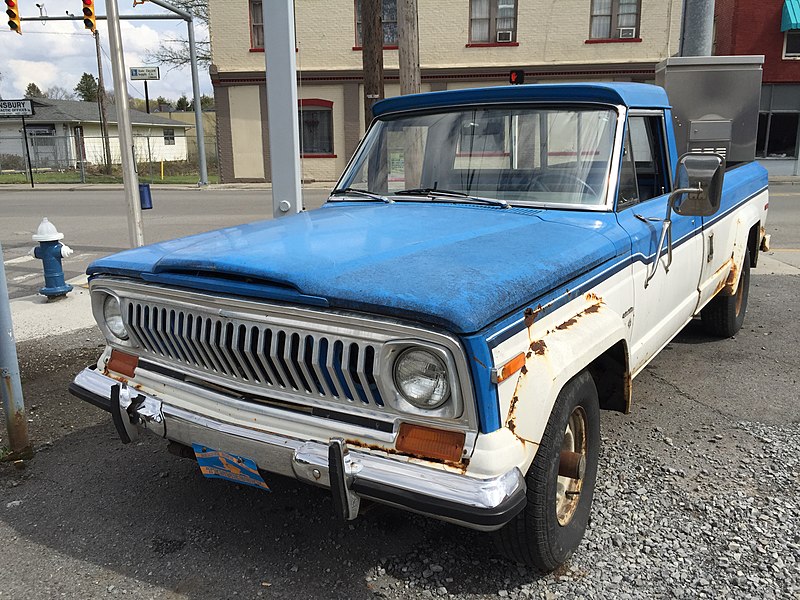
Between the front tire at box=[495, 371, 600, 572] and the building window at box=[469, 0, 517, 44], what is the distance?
24.2 metres

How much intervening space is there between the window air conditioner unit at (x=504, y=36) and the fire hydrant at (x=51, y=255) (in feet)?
68.3

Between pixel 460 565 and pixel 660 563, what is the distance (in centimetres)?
81

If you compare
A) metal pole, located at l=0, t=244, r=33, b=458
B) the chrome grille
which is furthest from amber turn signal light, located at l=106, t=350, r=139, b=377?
metal pole, located at l=0, t=244, r=33, b=458

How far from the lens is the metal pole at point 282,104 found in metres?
5.87

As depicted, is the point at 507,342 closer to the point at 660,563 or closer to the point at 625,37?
the point at 660,563

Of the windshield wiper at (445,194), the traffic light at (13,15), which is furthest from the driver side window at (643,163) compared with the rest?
the traffic light at (13,15)

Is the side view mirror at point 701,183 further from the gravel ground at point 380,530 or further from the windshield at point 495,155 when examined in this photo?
the gravel ground at point 380,530

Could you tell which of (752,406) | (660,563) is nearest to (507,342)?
(660,563)

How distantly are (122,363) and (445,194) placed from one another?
1.87 meters

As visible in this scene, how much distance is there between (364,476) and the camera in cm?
236

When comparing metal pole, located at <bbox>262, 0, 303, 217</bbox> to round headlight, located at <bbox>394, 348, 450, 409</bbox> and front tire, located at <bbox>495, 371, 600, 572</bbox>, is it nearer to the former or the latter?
front tire, located at <bbox>495, 371, 600, 572</bbox>

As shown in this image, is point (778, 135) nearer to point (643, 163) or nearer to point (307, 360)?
point (643, 163)

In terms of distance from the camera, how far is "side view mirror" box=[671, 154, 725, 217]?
131 inches

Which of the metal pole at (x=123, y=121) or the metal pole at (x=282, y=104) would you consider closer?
the metal pole at (x=282, y=104)
